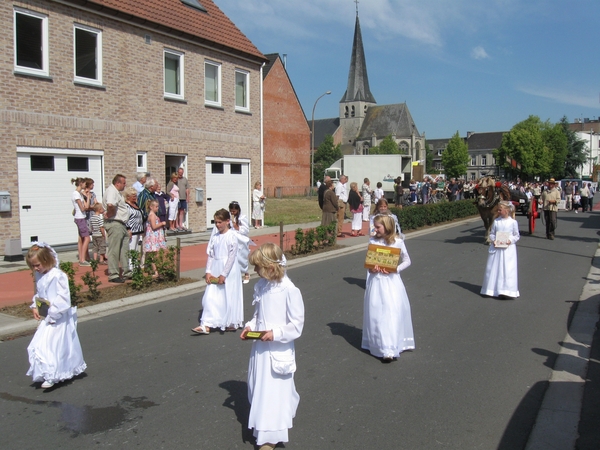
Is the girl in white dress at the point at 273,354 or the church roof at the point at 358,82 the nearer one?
the girl in white dress at the point at 273,354

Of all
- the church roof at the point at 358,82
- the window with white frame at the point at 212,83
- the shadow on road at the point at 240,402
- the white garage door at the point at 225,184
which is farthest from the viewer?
the church roof at the point at 358,82

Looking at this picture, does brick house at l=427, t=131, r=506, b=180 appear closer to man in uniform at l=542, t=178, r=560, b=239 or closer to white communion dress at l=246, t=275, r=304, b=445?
man in uniform at l=542, t=178, r=560, b=239

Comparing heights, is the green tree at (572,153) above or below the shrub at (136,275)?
above

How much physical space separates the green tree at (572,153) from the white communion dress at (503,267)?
90614 millimetres

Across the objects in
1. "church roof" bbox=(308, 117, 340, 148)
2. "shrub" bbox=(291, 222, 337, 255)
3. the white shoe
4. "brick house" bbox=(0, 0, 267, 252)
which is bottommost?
the white shoe

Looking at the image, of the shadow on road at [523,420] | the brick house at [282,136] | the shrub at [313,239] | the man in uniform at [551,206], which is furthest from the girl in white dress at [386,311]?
the brick house at [282,136]

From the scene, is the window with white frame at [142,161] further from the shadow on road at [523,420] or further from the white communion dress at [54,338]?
the shadow on road at [523,420]

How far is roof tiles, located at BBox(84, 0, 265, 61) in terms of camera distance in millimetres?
16430

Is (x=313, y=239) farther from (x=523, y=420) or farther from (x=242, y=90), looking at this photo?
(x=523, y=420)

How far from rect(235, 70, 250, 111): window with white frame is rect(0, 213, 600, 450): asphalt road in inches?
483

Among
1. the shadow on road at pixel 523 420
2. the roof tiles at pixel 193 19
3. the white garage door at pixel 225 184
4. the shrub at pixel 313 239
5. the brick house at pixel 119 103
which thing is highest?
the roof tiles at pixel 193 19

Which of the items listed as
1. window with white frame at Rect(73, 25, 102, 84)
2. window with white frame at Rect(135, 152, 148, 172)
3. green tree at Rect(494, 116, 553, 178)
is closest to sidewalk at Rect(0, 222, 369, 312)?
window with white frame at Rect(135, 152, 148, 172)

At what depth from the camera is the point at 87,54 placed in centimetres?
1530

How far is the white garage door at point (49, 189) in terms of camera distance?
1375cm
